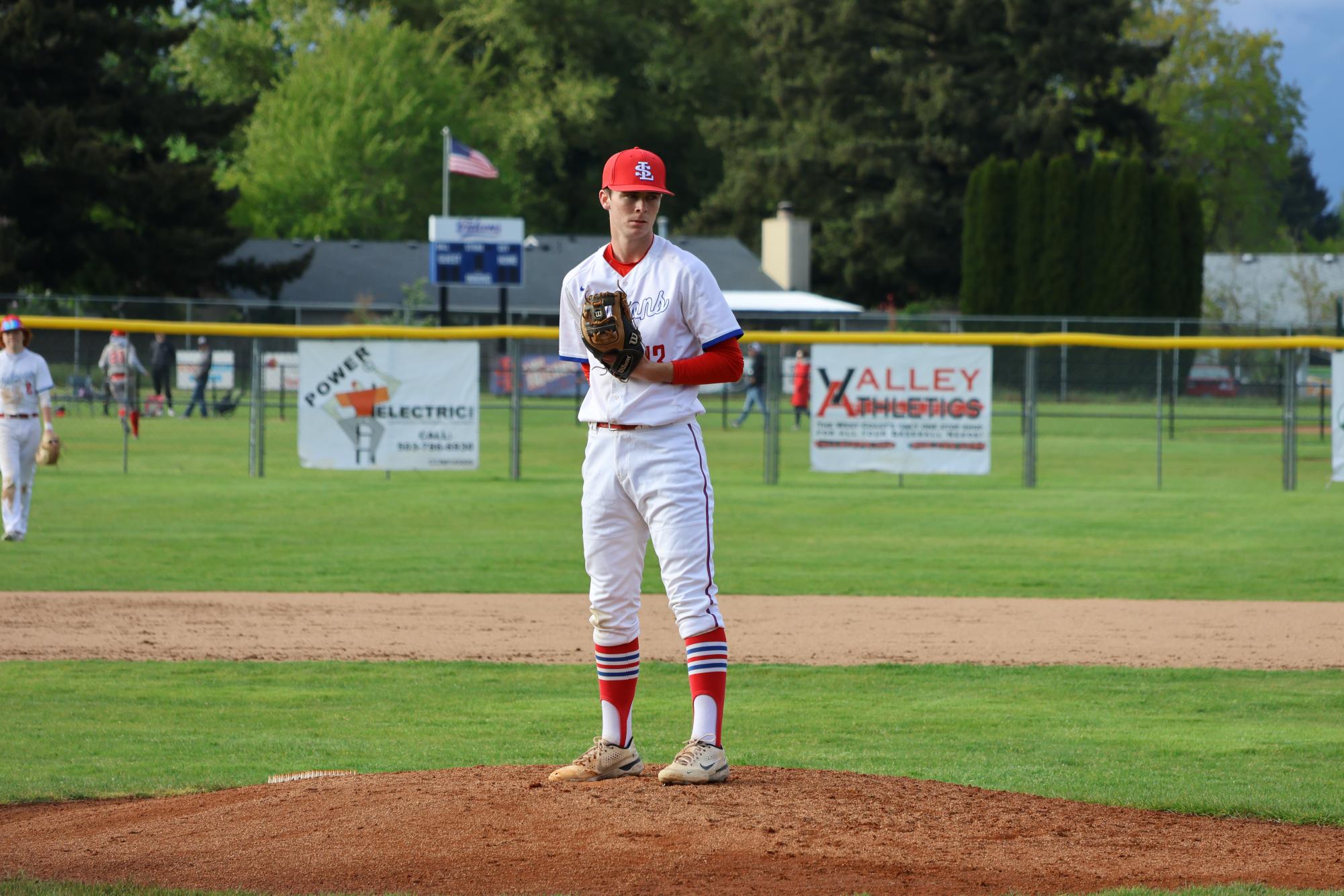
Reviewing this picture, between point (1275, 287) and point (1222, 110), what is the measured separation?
29370 millimetres

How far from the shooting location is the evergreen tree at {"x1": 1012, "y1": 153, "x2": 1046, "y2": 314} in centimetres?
4769

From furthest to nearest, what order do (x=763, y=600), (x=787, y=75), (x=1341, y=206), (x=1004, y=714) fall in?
(x=1341, y=206) → (x=787, y=75) → (x=763, y=600) → (x=1004, y=714)

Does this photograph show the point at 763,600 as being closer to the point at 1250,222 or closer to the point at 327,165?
the point at 327,165

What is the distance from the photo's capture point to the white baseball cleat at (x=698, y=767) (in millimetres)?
5227

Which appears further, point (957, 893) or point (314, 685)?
point (314, 685)

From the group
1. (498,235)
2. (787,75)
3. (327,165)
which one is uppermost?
(787,75)

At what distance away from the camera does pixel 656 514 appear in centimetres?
527

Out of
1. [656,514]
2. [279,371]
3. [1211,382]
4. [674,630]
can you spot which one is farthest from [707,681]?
[1211,382]

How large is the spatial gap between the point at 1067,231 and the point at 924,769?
141ft

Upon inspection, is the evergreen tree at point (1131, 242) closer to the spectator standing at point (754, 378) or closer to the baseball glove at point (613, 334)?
the spectator standing at point (754, 378)

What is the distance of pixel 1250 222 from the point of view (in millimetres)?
83688

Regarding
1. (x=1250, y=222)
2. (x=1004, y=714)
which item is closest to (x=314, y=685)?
(x=1004, y=714)

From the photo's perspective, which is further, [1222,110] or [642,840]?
[1222,110]

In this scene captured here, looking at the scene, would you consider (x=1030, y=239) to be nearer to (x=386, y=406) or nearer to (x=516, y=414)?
(x=516, y=414)
